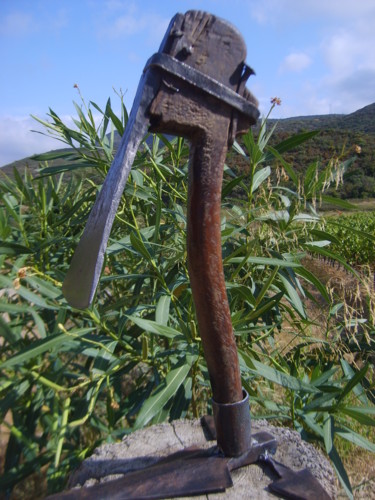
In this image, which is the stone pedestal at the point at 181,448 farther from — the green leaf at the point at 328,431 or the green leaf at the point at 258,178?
the green leaf at the point at 258,178

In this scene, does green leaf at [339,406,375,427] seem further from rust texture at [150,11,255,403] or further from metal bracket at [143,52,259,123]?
metal bracket at [143,52,259,123]

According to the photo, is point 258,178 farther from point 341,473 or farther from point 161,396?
point 341,473

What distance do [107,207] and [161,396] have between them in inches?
28.6

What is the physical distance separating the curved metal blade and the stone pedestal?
1.69ft

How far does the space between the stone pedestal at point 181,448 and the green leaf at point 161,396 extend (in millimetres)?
40

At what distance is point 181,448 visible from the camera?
1140mm

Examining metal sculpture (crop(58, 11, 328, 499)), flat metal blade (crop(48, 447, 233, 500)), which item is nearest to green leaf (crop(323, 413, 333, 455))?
metal sculpture (crop(58, 11, 328, 499))

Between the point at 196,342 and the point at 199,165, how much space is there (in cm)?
73

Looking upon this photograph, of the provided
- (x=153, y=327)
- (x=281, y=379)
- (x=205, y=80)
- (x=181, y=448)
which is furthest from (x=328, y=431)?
(x=205, y=80)

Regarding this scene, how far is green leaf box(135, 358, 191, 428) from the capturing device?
127 cm

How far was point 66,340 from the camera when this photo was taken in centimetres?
142


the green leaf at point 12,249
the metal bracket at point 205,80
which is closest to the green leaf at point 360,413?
the metal bracket at point 205,80

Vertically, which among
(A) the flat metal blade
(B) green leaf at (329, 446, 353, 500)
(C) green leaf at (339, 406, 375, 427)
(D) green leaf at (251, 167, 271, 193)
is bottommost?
(B) green leaf at (329, 446, 353, 500)

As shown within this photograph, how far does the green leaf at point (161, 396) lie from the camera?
127 centimetres
